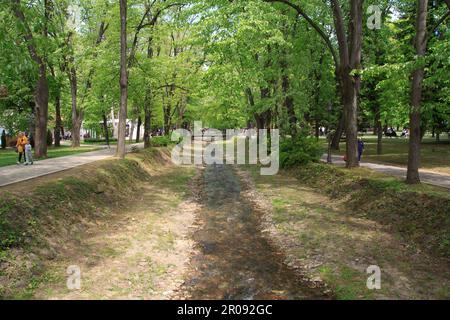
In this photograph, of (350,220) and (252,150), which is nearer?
(350,220)

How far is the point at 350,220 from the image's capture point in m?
12.2

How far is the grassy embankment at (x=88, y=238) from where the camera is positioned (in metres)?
7.50

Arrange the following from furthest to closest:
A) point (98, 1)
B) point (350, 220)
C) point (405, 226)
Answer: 1. point (98, 1)
2. point (350, 220)
3. point (405, 226)

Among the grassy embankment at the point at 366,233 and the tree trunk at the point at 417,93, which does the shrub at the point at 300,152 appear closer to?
the grassy embankment at the point at 366,233

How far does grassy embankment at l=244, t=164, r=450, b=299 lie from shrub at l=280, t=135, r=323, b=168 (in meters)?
6.03

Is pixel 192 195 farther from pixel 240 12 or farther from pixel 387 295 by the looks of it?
pixel 387 295

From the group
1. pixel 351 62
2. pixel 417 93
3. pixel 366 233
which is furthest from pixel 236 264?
pixel 351 62

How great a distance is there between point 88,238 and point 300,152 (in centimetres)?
1547

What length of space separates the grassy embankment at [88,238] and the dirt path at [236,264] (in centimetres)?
54

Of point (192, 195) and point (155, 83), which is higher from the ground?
point (155, 83)

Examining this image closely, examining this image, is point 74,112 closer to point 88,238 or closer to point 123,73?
point 123,73

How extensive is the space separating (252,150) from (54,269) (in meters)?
30.6
